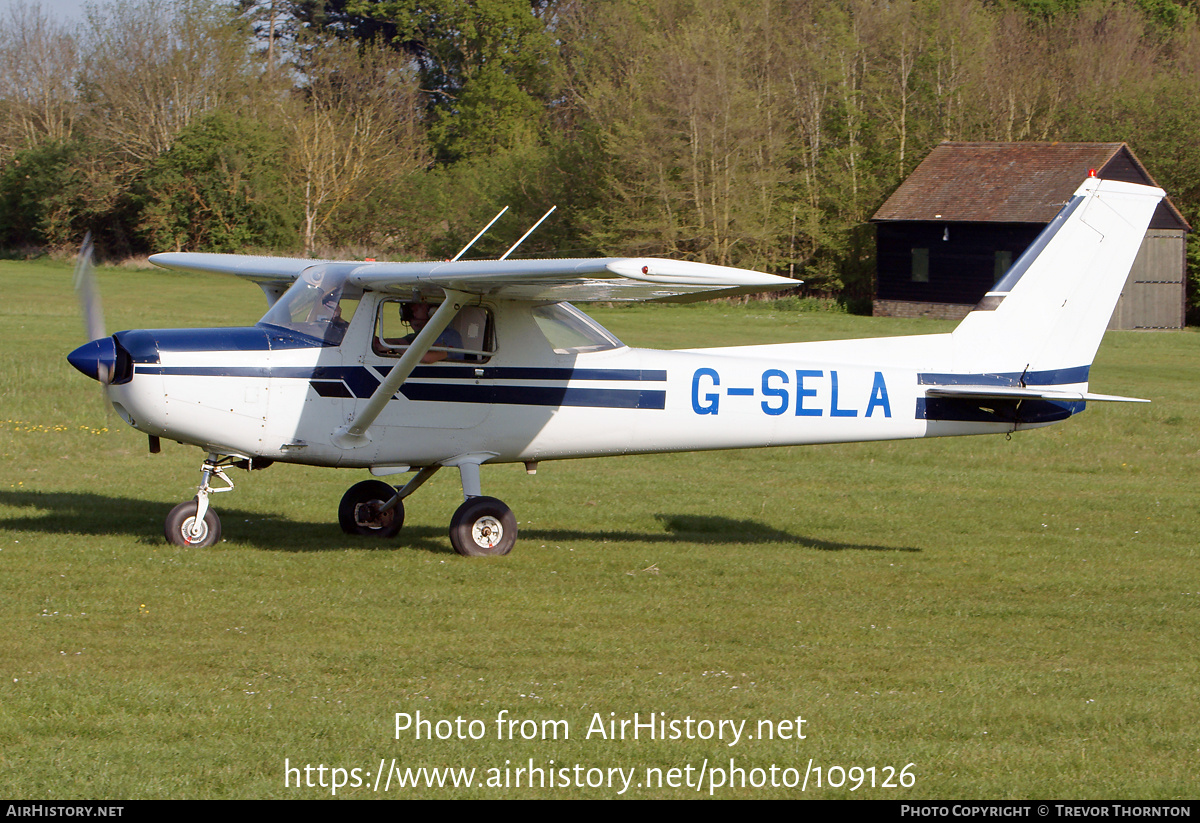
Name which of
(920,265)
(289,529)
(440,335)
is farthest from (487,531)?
(920,265)

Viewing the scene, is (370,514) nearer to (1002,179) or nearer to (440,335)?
(440,335)

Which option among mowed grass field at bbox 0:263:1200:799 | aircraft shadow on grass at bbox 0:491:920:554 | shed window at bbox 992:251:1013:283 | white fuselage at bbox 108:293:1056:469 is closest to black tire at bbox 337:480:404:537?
aircraft shadow on grass at bbox 0:491:920:554

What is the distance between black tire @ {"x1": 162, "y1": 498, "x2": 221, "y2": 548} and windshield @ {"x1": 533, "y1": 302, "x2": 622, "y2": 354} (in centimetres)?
300

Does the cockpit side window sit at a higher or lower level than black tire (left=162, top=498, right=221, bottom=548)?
higher

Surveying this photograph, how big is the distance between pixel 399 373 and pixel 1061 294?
5679 mm

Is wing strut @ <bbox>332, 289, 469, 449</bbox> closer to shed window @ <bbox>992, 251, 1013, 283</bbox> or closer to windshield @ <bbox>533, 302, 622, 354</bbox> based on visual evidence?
windshield @ <bbox>533, 302, 622, 354</bbox>

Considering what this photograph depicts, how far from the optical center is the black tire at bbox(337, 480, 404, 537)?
1101 centimetres

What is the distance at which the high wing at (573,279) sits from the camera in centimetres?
763

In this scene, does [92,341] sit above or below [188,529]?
above

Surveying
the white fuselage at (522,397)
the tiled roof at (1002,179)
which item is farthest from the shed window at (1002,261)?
the white fuselage at (522,397)

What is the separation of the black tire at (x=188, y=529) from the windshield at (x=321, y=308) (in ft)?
5.18

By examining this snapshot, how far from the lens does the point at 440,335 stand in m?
9.83

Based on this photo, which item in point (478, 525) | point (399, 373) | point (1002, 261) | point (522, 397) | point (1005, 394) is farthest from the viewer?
point (1002, 261)

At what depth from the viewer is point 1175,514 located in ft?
42.3
